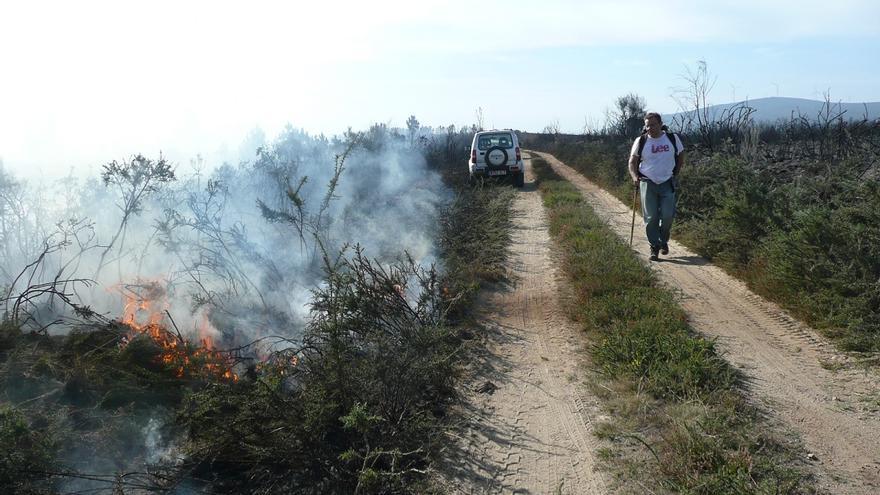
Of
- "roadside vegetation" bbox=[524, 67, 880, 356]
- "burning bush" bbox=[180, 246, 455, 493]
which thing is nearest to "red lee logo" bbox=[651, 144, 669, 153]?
"roadside vegetation" bbox=[524, 67, 880, 356]

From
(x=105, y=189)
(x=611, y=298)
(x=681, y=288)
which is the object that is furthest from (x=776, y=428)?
(x=105, y=189)

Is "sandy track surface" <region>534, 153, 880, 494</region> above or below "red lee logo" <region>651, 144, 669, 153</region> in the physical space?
below

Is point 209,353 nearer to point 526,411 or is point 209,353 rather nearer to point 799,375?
point 526,411

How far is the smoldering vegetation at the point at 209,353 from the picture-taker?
11.5 feet

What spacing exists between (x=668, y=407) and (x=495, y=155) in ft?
48.1

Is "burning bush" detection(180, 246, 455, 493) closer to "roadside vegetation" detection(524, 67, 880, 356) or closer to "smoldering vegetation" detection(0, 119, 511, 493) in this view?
"smoldering vegetation" detection(0, 119, 511, 493)

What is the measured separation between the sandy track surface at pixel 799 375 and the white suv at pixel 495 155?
11.1 meters

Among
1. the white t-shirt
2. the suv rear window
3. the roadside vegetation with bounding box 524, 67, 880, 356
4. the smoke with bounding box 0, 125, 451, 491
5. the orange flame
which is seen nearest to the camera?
the orange flame

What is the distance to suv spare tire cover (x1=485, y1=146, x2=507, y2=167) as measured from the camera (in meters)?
18.1

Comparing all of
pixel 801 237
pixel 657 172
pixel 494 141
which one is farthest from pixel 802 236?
pixel 494 141

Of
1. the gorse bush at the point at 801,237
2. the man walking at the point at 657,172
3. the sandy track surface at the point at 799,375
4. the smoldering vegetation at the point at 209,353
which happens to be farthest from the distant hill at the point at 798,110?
the smoldering vegetation at the point at 209,353

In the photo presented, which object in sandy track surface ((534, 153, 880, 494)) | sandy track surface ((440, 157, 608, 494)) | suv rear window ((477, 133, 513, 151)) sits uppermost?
suv rear window ((477, 133, 513, 151))

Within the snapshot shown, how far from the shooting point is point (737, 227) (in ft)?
26.3

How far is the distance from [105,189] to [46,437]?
18.6 ft
